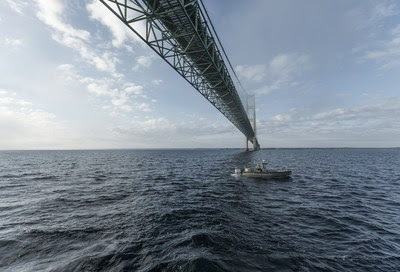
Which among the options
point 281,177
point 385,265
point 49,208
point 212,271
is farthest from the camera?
point 281,177

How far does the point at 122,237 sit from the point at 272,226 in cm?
780

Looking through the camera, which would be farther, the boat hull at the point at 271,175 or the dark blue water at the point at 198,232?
the boat hull at the point at 271,175

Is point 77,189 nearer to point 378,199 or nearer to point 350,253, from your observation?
point 350,253

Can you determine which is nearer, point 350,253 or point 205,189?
point 350,253

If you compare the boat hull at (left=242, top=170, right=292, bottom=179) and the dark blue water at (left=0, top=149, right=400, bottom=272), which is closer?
the dark blue water at (left=0, top=149, right=400, bottom=272)

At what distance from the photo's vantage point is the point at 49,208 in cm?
1368

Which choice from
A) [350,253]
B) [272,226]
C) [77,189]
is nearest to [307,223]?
[272,226]

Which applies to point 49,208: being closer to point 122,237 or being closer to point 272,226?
point 122,237

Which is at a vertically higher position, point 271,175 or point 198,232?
point 271,175

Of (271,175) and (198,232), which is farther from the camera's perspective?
(271,175)

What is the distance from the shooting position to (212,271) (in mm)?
6727

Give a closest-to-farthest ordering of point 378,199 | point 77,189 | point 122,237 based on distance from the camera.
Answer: point 122,237 < point 378,199 < point 77,189

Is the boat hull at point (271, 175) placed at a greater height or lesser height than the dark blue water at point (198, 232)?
greater

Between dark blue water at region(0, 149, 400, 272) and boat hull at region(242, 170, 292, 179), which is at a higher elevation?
boat hull at region(242, 170, 292, 179)
